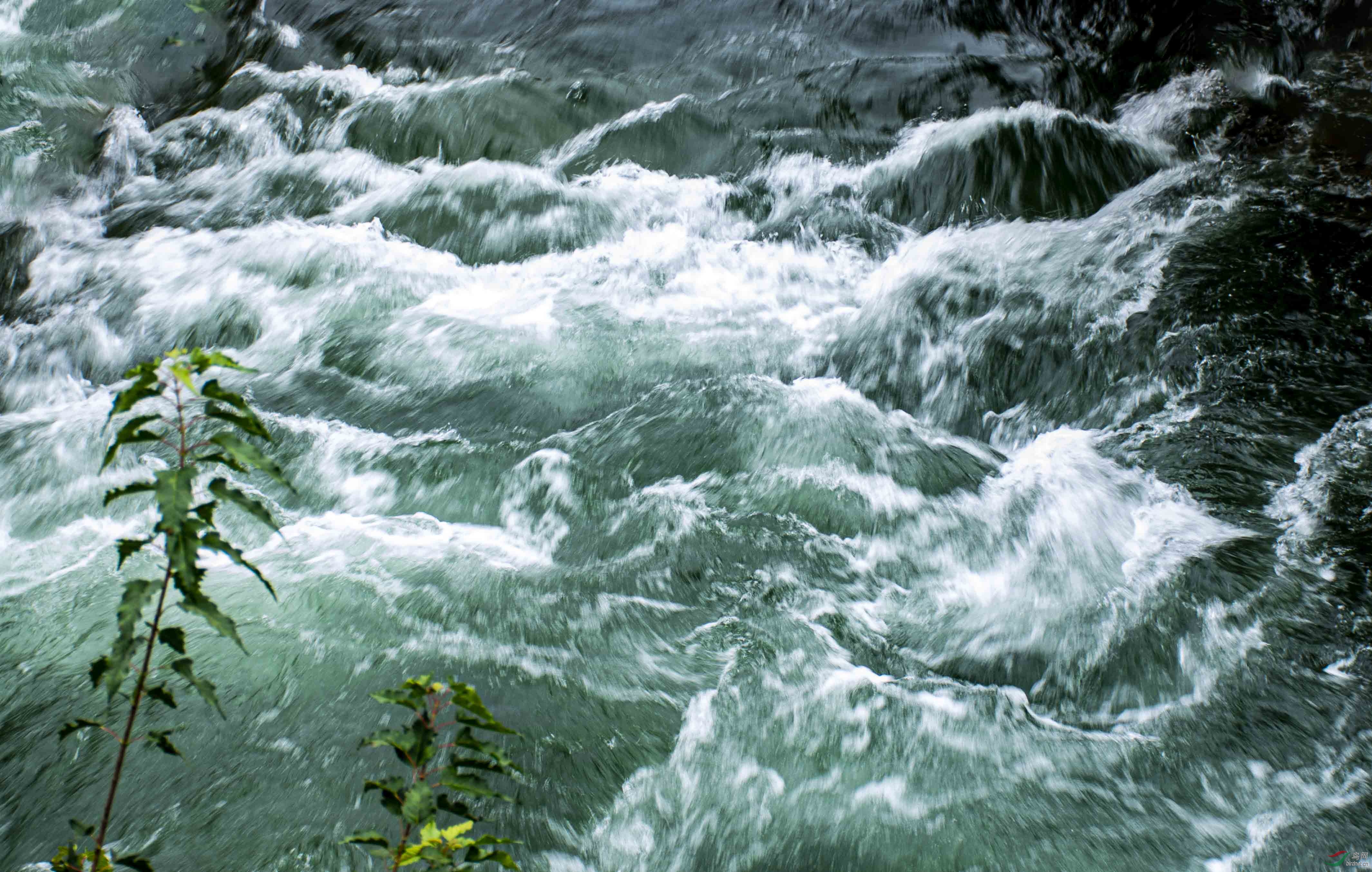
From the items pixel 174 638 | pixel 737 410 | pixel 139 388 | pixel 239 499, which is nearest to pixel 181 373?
pixel 139 388

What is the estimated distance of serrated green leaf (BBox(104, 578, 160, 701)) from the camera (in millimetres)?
1355

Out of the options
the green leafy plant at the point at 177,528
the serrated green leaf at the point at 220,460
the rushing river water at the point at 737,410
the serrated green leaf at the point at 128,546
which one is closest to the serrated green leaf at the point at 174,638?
the green leafy plant at the point at 177,528

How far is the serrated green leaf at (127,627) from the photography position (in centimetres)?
136

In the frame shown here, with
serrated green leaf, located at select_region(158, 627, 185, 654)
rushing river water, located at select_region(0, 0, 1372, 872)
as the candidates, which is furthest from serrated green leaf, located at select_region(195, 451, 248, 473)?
rushing river water, located at select_region(0, 0, 1372, 872)

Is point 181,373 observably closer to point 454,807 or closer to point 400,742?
point 400,742

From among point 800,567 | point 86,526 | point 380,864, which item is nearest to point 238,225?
point 86,526

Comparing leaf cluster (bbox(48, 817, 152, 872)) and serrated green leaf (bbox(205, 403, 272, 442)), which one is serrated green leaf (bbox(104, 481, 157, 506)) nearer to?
serrated green leaf (bbox(205, 403, 272, 442))

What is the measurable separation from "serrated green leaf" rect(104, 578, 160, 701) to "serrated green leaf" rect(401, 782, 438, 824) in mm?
419

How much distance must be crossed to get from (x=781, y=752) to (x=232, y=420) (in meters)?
1.74

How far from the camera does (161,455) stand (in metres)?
4.02

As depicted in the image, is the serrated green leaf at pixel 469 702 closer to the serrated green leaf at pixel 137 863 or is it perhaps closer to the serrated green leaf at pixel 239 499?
the serrated green leaf at pixel 239 499

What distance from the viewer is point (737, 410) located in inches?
163

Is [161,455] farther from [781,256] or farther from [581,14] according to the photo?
[581,14]

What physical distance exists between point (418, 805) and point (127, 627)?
466 mm
